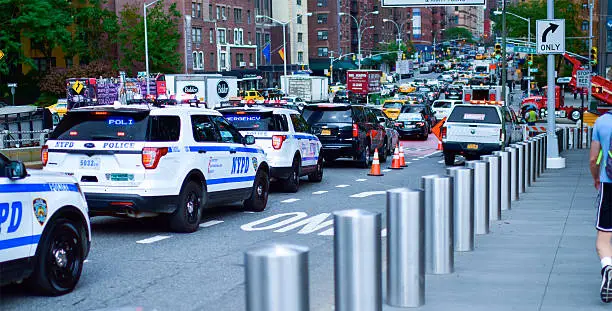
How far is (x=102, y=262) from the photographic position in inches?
415

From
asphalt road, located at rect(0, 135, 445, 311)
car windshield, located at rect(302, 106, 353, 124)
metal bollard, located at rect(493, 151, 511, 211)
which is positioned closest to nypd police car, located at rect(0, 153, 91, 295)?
asphalt road, located at rect(0, 135, 445, 311)

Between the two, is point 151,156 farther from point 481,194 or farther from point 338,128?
point 338,128

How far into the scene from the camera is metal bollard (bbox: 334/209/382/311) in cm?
595

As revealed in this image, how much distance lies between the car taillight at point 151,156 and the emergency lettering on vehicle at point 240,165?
2518mm

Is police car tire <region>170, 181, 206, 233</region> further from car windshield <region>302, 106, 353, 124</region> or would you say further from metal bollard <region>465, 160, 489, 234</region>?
car windshield <region>302, 106, 353, 124</region>

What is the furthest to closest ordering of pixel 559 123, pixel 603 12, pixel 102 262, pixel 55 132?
pixel 603 12 < pixel 559 123 < pixel 55 132 < pixel 102 262

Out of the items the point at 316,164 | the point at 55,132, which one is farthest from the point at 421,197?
the point at 316,164

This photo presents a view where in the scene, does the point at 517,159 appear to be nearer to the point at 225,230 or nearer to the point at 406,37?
the point at 225,230

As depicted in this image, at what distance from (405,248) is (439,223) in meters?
1.50

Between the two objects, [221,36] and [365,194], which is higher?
[221,36]

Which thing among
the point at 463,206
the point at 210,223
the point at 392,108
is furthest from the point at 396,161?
the point at 392,108

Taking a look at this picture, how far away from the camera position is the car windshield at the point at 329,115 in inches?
982

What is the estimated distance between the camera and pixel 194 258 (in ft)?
35.3

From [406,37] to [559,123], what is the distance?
122892 mm
